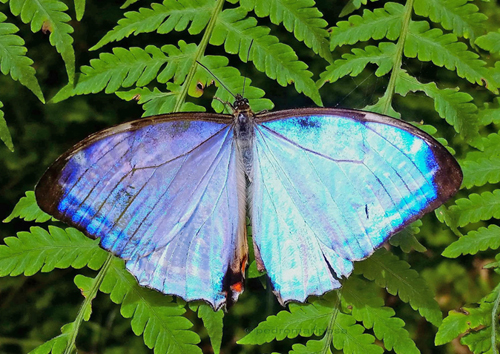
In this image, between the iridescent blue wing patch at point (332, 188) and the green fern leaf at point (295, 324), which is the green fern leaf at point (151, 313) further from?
the iridescent blue wing patch at point (332, 188)

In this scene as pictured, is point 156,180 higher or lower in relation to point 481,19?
lower

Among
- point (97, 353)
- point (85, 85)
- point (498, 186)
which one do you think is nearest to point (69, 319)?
point (97, 353)

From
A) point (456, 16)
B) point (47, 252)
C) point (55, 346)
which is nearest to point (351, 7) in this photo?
point (456, 16)

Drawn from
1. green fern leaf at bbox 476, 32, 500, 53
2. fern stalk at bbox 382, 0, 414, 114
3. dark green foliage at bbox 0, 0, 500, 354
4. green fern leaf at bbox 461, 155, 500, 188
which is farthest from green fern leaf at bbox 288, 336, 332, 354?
green fern leaf at bbox 476, 32, 500, 53

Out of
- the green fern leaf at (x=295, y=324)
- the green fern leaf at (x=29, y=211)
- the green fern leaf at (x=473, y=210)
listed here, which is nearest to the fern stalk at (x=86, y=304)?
the green fern leaf at (x=29, y=211)

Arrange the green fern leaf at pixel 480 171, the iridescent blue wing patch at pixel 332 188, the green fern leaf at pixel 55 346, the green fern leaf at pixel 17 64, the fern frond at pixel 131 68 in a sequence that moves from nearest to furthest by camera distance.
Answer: the iridescent blue wing patch at pixel 332 188 → the green fern leaf at pixel 55 346 → the green fern leaf at pixel 17 64 → the fern frond at pixel 131 68 → the green fern leaf at pixel 480 171

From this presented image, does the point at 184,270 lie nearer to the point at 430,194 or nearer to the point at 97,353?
the point at 430,194
